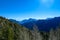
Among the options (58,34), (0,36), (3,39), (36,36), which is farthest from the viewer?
(58,34)

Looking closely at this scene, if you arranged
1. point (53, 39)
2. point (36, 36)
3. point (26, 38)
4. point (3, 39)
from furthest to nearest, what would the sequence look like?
point (53, 39)
point (26, 38)
point (3, 39)
point (36, 36)

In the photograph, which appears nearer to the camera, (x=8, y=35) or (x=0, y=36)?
(x=8, y=35)

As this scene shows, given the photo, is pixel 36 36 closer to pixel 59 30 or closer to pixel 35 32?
pixel 35 32

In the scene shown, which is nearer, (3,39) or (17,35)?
(3,39)

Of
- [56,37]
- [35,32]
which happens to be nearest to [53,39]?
[56,37]

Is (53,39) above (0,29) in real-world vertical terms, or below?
below

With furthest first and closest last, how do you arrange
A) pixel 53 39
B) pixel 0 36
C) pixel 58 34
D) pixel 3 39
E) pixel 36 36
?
pixel 58 34, pixel 53 39, pixel 0 36, pixel 3 39, pixel 36 36

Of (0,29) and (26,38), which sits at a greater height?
(0,29)

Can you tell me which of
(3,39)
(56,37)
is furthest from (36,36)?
(56,37)

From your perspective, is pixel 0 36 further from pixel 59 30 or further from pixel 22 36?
pixel 59 30
